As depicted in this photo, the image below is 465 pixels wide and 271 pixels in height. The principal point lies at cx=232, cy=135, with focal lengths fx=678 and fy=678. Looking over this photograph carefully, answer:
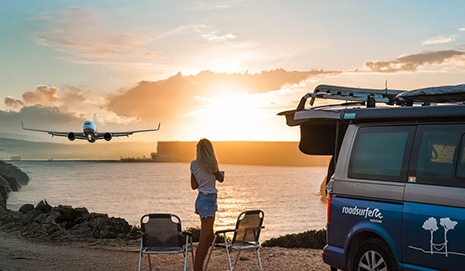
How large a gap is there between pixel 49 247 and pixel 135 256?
3.30m

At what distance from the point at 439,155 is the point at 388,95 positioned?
10.1 ft

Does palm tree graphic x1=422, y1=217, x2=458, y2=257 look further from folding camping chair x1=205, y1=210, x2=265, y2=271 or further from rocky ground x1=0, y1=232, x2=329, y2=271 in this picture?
rocky ground x1=0, y1=232, x2=329, y2=271

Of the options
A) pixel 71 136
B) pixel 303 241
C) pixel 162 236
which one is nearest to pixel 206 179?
pixel 162 236

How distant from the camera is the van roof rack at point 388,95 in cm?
771

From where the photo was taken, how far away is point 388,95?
→ 9.98 metres

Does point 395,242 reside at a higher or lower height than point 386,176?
lower

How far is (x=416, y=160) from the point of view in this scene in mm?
7262

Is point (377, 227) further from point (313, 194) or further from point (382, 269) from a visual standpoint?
point (313, 194)

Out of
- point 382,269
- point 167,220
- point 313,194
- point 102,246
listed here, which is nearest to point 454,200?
point 382,269

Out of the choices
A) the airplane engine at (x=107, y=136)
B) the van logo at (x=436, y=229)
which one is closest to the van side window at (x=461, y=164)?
the van logo at (x=436, y=229)

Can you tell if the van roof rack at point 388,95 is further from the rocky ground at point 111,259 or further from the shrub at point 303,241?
the shrub at point 303,241

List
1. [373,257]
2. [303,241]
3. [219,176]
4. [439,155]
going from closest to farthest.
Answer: [439,155], [373,257], [219,176], [303,241]

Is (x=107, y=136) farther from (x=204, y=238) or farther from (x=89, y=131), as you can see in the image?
(x=204, y=238)

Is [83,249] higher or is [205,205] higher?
[205,205]
